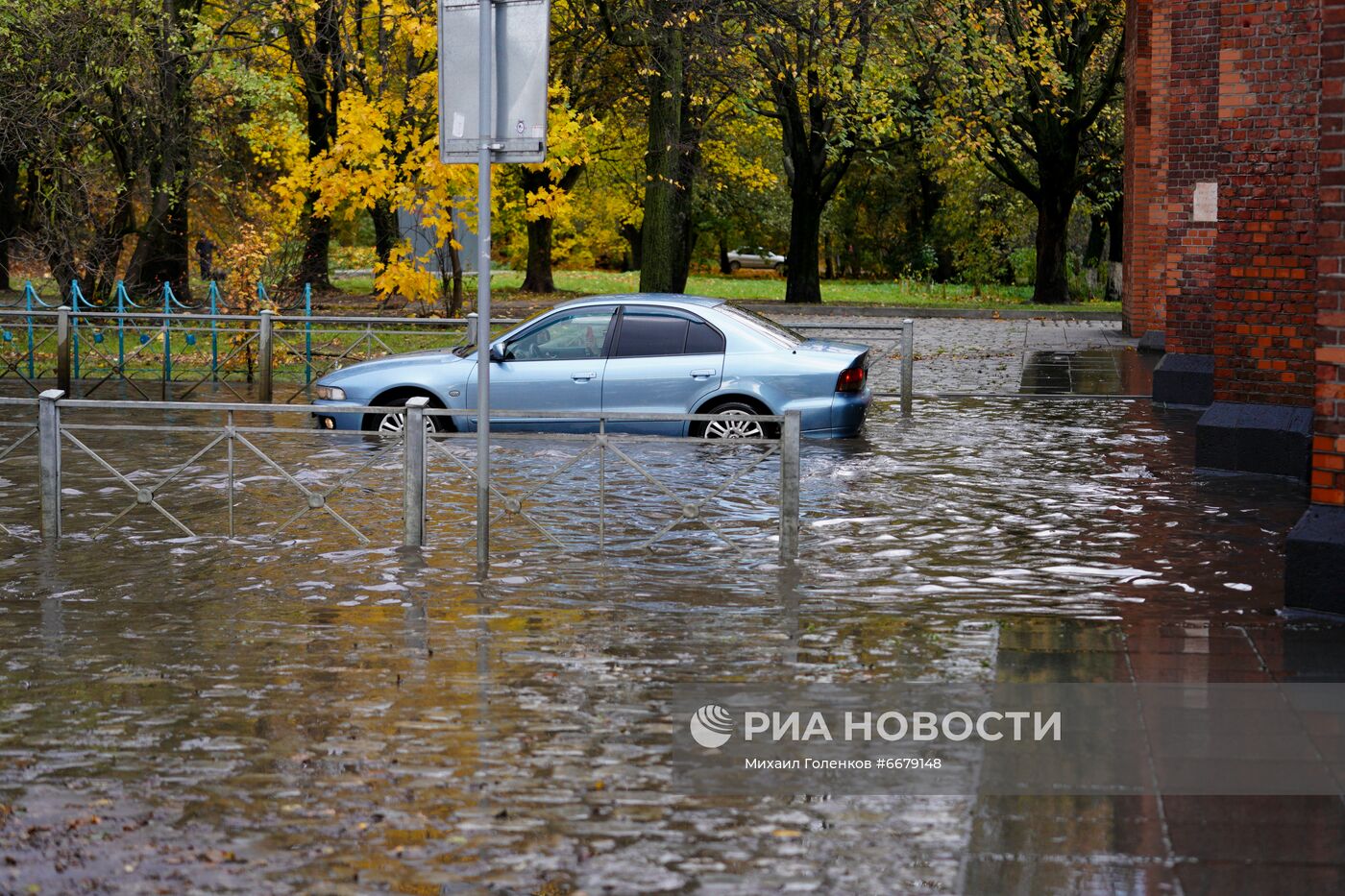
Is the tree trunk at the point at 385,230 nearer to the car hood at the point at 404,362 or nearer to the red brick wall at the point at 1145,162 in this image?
the car hood at the point at 404,362

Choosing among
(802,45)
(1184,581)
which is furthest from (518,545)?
(802,45)

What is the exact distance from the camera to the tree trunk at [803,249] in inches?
1622

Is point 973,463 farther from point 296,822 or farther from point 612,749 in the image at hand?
point 296,822

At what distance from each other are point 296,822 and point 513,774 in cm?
86

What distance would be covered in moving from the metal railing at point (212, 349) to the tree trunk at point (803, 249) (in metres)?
15.4

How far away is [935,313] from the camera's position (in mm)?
37562

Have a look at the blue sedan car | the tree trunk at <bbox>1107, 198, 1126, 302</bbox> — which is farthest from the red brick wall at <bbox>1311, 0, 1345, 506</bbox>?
the tree trunk at <bbox>1107, 198, 1126, 302</bbox>

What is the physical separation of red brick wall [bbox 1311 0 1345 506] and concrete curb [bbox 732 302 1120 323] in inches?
1073

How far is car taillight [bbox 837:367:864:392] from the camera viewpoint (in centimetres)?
1578

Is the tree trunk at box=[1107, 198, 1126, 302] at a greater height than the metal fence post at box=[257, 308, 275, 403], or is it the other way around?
the tree trunk at box=[1107, 198, 1126, 302]

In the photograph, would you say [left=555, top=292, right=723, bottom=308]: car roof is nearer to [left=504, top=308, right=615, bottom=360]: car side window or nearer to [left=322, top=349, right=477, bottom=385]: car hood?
[left=504, top=308, right=615, bottom=360]: car side window

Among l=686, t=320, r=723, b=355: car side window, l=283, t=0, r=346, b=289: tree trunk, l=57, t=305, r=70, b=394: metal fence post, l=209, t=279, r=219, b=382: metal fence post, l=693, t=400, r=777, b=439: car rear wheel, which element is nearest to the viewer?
l=693, t=400, r=777, b=439: car rear wheel

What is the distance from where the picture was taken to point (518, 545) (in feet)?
35.8

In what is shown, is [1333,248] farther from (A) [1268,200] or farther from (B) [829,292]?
(B) [829,292]
